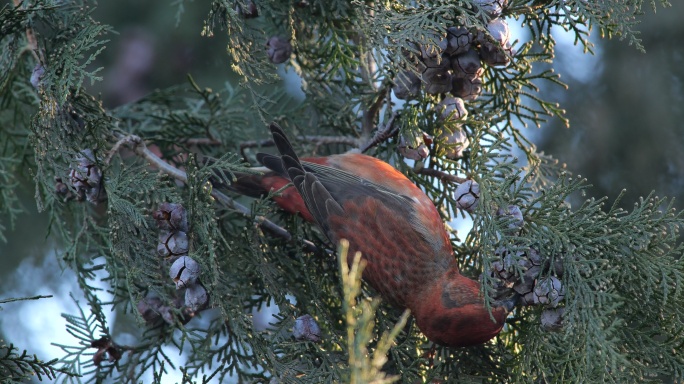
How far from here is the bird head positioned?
226 cm

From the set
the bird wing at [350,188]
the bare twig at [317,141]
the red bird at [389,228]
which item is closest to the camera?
the red bird at [389,228]

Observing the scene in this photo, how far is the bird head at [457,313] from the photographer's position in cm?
226

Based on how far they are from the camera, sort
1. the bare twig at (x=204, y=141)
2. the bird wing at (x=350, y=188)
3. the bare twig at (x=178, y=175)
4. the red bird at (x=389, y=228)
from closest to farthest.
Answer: the red bird at (x=389, y=228) < the bare twig at (x=178, y=175) < the bird wing at (x=350, y=188) < the bare twig at (x=204, y=141)

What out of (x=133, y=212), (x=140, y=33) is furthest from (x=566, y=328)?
(x=140, y=33)

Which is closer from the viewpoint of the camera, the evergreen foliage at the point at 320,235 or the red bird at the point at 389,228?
the evergreen foliage at the point at 320,235

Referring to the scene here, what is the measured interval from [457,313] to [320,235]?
837 mm

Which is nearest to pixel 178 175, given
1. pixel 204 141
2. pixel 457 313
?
pixel 204 141

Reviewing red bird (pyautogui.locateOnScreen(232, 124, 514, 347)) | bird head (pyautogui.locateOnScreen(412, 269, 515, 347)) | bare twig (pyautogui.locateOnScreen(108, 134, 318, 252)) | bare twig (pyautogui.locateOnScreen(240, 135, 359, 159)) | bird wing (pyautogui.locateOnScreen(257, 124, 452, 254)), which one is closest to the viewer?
bird head (pyautogui.locateOnScreen(412, 269, 515, 347))

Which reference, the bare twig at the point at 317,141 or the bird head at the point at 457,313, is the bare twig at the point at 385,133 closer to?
the bare twig at the point at 317,141

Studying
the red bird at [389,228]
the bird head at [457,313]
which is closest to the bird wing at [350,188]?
the red bird at [389,228]

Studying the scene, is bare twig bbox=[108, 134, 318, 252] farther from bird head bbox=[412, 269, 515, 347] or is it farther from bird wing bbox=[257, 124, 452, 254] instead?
bird head bbox=[412, 269, 515, 347]

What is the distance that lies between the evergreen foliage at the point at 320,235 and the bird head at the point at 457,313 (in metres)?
0.07

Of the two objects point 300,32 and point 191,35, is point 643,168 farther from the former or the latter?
point 191,35

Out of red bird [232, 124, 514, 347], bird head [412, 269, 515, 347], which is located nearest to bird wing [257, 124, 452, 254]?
red bird [232, 124, 514, 347]
